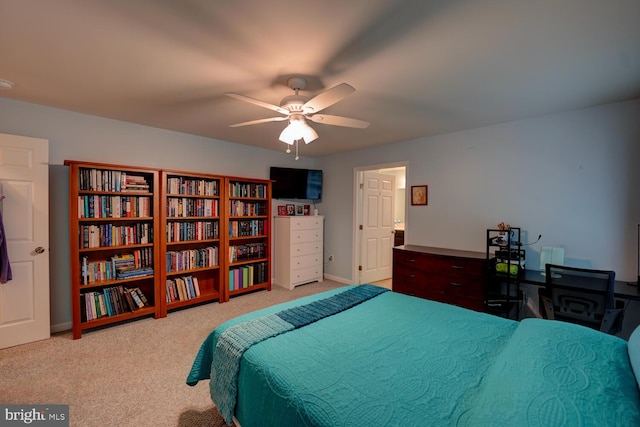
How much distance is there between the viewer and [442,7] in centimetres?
133

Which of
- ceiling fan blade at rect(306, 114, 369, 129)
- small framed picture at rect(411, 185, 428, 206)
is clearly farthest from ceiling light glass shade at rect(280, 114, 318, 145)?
small framed picture at rect(411, 185, 428, 206)

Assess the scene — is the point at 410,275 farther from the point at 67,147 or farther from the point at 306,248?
the point at 67,147

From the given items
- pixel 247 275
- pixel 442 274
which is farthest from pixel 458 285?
pixel 247 275

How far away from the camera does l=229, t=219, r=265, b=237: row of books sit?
13.3ft

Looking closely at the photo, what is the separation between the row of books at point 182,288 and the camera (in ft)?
11.2

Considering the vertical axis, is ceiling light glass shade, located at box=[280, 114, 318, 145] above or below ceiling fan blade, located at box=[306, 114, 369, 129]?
below

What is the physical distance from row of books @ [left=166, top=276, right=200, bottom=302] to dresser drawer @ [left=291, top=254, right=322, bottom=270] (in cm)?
148

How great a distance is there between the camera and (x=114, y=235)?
3.03 metres

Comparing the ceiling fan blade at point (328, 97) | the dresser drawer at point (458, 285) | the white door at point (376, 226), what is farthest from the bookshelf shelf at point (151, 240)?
the dresser drawer at point (458, 285)

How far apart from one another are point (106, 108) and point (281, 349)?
302 centimetres

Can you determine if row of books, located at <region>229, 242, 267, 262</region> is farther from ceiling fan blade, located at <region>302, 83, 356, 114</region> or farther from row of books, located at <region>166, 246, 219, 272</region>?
ceiling fan blade, located at <region>302, 83, 356, 114</region>

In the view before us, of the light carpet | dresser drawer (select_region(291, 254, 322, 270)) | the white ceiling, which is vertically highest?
the white ceiling

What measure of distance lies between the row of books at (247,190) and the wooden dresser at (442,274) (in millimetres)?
2264

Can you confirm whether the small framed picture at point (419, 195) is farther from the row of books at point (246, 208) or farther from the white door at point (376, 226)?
the row of books at point (246, 208)
